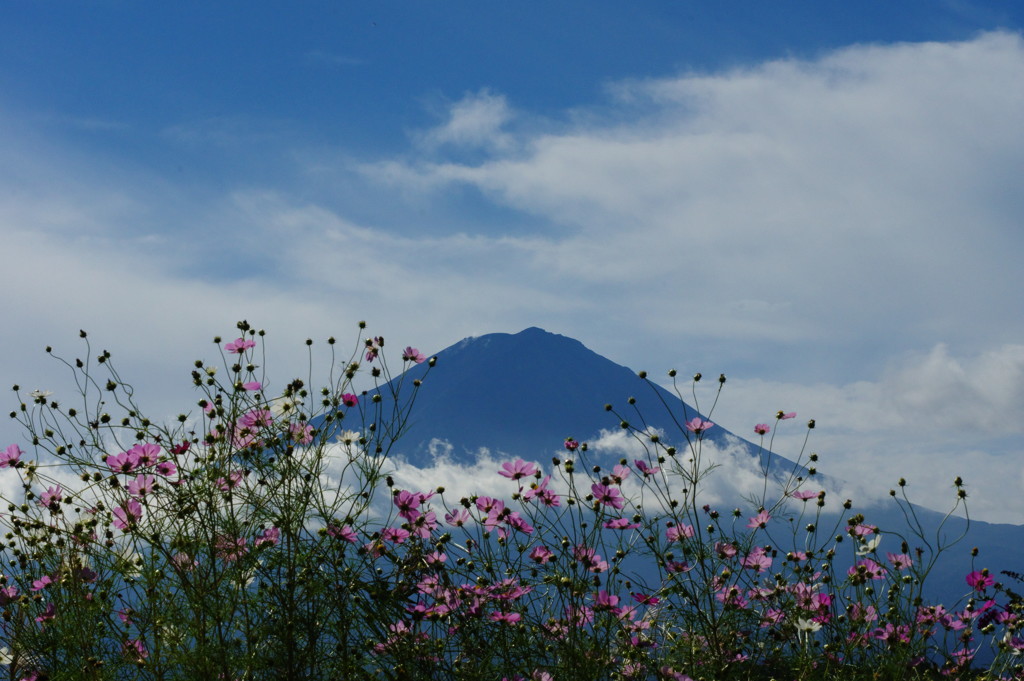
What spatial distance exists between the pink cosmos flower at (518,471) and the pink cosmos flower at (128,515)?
1229mm

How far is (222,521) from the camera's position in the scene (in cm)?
273

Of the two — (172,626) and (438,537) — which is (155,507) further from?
(438,537)

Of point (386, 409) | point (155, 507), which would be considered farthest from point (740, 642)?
point (155, 507)

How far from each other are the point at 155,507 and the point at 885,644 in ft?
8.51

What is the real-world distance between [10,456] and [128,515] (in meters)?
0.67

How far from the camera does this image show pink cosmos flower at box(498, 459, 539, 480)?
301cm

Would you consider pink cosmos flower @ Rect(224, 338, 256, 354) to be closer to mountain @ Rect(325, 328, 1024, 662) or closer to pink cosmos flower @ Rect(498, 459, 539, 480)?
pink cosmos flower @ Rect(498, 459, 539, 480)

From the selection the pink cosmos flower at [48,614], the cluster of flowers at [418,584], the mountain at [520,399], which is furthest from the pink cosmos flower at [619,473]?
the mountain at [520,399]

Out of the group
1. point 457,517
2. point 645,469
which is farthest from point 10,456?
point 645,469

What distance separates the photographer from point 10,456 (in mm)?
3148

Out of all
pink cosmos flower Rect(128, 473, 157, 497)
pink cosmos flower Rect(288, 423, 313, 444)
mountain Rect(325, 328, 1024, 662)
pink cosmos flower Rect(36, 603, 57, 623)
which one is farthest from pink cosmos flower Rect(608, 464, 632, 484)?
mountain Rect(325, 328, 1024, 662)

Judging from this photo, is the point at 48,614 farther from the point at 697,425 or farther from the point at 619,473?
the point at 697,425

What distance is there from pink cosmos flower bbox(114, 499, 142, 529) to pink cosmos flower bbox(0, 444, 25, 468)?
54 cm

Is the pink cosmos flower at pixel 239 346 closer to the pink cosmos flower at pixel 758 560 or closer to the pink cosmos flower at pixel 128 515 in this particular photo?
the pink cosmos flower at pixel 128 515
